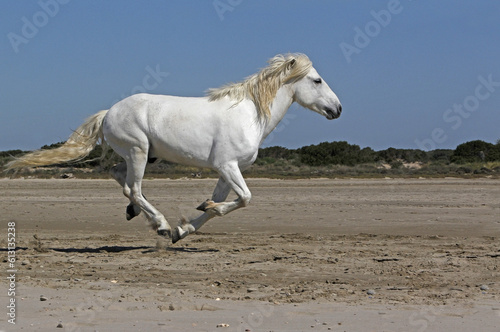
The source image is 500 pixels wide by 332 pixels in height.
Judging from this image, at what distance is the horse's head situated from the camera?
991 cm

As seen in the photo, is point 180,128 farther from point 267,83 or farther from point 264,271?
point 264,271

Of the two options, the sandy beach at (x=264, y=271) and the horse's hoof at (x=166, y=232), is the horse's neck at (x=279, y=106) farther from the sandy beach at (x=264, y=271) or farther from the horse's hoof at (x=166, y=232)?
the horse's hoof at (x=166, y=232)

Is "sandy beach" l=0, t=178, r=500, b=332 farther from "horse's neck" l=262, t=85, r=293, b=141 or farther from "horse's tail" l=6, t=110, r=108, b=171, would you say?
"horse's neck" l=262, t=85, r=293, b=141

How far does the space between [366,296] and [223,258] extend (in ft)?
8.75

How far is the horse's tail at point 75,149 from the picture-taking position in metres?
9.92

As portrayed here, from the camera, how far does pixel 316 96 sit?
9.95 m

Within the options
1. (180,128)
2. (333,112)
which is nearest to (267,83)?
(333,112)

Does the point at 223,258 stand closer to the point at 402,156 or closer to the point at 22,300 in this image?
the point at 22,300

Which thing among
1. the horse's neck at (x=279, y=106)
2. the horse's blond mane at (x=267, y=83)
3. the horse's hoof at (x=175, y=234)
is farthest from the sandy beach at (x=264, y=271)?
the horse's blond mane at (x=267, y=83)

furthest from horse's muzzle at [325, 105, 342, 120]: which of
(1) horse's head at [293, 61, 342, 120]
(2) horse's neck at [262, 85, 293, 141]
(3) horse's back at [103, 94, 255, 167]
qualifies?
(3) horse's back at [103, 94, 255, 167]

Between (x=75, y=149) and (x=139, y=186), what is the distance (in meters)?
1.11

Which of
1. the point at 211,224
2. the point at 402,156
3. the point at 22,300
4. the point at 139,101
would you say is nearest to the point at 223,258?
the point at 139,101

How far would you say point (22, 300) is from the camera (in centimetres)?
621

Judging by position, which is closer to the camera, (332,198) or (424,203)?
(424,203)
